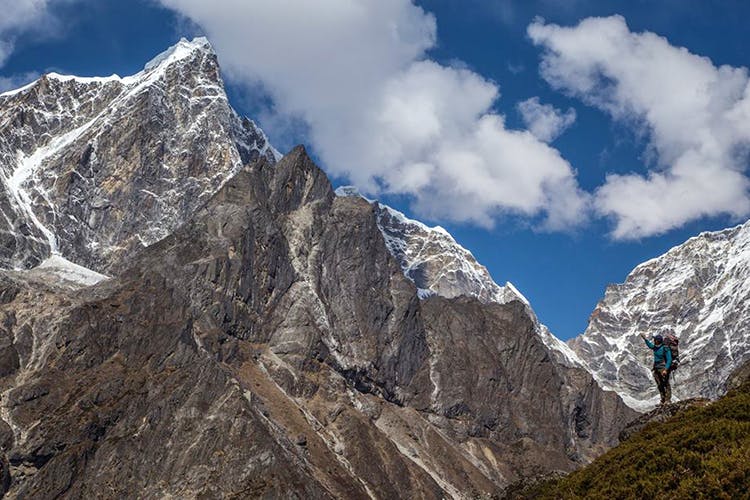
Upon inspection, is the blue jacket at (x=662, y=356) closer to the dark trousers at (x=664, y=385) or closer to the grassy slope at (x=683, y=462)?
the dark trousers at (x=664, y=385)

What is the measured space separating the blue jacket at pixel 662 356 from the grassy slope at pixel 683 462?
17.7 feet

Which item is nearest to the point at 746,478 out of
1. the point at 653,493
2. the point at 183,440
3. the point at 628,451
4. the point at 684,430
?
the point at 653,493

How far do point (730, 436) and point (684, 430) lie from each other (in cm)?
310

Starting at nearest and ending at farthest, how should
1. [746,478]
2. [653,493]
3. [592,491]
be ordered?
1. [746,478]
2. [653,493]
3. [592,491]

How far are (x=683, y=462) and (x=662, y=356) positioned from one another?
1513 cm

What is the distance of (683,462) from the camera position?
3262cm

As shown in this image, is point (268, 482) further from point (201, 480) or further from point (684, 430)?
point (684, 430)

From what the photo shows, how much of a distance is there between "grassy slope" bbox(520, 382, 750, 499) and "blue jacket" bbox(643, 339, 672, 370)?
5.40 meters

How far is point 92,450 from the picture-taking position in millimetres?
196000

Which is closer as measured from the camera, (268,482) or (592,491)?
(592,491)

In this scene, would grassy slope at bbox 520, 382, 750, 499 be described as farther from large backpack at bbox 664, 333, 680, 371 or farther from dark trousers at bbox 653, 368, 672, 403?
large backpack at bbox 664, 333, 680, 371

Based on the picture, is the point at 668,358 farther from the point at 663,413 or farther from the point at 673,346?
the point at 663,413

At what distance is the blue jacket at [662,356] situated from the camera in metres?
46.8

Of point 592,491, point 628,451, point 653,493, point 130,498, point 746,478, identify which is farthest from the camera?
point 130,498
